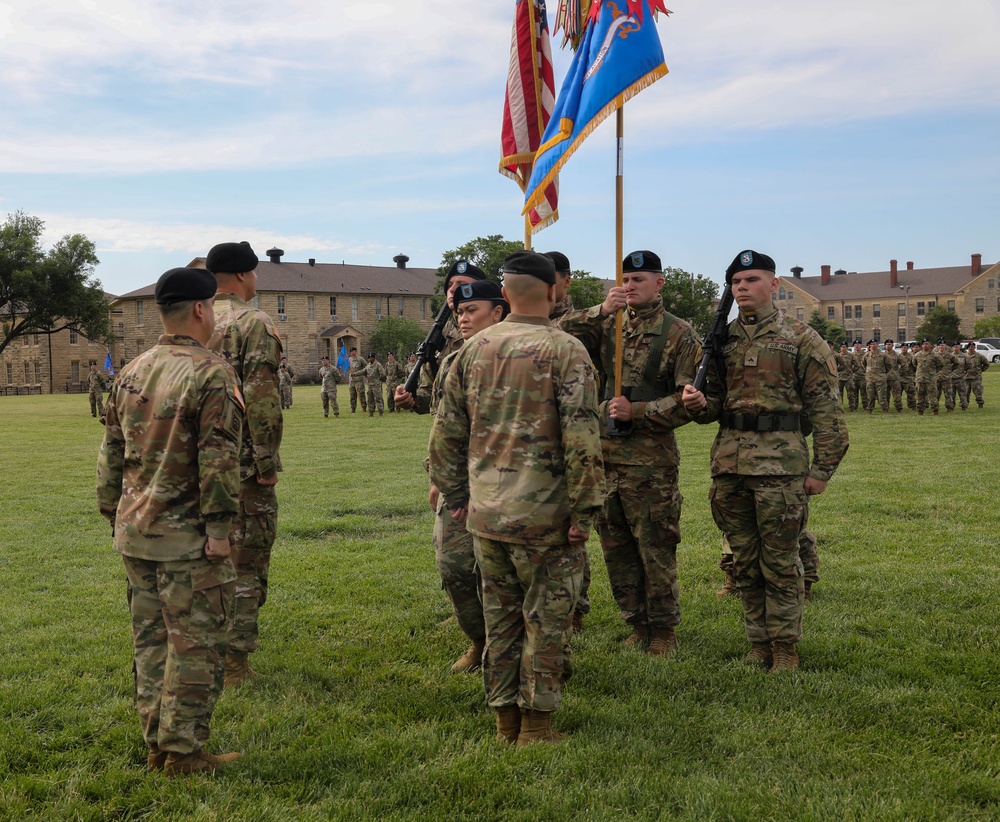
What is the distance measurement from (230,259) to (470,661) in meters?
2.94

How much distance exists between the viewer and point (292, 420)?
27688 millimetres

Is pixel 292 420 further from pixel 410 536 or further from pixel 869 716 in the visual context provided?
pixel 869 716

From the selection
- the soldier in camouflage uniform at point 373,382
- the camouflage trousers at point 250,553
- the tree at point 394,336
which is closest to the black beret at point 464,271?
the camouflage trousers at point 250,553

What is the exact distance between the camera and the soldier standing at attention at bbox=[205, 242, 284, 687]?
16.5 feet

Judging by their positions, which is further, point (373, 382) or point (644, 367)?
point (373, 382)

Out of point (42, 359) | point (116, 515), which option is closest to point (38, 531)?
point (116, 515)

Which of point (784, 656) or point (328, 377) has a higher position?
point (328, 377)

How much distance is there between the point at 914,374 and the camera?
84.0 ft

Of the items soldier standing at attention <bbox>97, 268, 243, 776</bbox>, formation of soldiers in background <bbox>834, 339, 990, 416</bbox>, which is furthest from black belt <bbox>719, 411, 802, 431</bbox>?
formation of soldiers in background <bbox>834, 339, 990, 416</bbox>

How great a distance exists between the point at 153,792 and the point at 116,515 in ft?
4.19

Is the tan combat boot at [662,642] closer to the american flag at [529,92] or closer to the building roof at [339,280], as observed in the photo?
the american flag at [529,92]

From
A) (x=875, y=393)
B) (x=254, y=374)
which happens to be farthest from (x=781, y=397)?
(x=875, y=393)

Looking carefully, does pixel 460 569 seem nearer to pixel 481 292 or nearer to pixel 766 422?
pixel 481 292

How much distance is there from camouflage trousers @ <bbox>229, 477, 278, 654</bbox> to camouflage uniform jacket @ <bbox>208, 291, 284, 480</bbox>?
0.56ft
